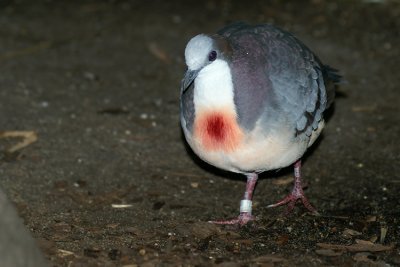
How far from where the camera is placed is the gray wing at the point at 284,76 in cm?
445

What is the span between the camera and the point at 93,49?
7.73m

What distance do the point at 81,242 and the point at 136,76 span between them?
302 centimetres

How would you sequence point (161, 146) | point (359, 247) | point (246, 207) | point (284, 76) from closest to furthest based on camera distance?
point (359, 247), point (284, 76), point (246, 207), point (161, 146)

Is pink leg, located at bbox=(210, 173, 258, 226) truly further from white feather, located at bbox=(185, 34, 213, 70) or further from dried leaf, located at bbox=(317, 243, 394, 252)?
white feather, located at bbox=(185, 34, 213, 70)

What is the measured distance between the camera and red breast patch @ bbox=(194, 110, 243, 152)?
170 inches

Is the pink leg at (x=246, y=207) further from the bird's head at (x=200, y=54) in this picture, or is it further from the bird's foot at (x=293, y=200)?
the bird's head at (x=200, y=54)

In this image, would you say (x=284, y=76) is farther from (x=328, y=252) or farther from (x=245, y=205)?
(x=328, y=252)

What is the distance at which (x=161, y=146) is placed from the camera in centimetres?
580

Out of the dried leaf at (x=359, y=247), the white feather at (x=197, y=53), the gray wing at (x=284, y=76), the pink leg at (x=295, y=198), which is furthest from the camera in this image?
the pink leg at (x=295, y=198)

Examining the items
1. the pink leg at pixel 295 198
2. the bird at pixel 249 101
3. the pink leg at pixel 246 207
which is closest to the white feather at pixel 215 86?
the bird at pixel 249 101

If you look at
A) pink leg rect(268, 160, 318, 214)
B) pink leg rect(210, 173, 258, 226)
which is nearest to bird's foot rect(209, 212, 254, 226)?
pink leg rect(210, 173, 258, 226)

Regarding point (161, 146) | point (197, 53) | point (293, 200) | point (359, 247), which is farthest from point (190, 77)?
point (161, 146)

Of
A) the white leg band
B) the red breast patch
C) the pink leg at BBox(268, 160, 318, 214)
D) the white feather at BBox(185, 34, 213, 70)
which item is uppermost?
the white feather at BBox(185, 34, 213, 70)

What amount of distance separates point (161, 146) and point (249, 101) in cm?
160
